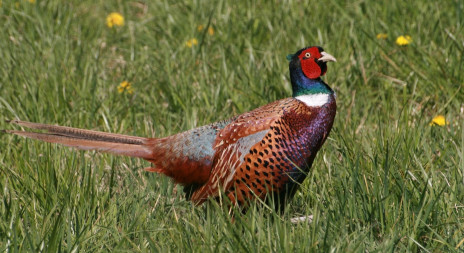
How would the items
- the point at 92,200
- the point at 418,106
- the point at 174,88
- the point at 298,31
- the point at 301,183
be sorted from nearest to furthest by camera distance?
the point at 92,200, the point at 301,183, the point at 418,106, the point at 174,88, the point at 298,31

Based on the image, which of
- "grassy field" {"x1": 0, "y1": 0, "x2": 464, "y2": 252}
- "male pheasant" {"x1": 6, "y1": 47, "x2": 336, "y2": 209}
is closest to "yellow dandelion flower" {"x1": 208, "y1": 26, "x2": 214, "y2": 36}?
"grassy field" {"x1": 0, "y1": 0, "x2": 464, "y2": 252}

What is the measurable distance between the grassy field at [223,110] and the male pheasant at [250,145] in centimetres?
13

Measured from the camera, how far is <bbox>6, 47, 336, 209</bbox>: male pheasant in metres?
3.48

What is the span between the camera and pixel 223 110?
4641mm

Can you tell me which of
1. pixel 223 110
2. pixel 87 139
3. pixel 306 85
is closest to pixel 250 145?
pixel 306 85

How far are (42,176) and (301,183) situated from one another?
4.11 feet

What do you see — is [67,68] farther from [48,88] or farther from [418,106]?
[418,106]

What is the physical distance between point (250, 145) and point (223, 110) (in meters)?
1.13

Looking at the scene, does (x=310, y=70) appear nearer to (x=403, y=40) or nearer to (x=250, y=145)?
(x=250, y=145)

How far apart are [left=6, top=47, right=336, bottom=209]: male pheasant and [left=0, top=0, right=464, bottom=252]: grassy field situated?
13 cm

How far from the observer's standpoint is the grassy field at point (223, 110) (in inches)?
118

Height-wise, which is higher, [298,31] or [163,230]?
[298,31]

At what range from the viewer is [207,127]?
378 cm

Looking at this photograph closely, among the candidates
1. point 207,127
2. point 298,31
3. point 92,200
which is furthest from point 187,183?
point 298,31
